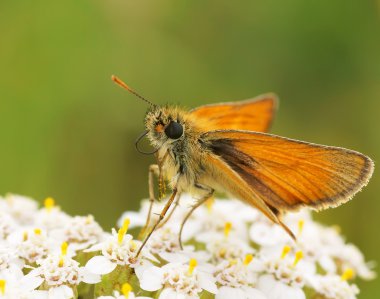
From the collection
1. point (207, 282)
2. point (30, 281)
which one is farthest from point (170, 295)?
point (30, 281)

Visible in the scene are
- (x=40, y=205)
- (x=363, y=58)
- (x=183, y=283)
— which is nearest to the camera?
(x=183, y=283)

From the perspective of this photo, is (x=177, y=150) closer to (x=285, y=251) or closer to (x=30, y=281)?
(x=285, y=251)

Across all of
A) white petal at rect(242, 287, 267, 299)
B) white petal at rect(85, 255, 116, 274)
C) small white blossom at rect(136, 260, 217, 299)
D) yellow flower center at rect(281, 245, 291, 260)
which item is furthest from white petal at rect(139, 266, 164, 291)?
yellow flower center at rect(281, 245, 291, 260)

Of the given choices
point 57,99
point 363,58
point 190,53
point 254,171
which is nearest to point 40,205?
point 57,99

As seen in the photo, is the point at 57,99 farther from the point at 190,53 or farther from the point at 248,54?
the point at 248,54

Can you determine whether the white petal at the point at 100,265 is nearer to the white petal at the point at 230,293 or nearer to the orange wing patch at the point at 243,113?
the white petal at the point at 230,293

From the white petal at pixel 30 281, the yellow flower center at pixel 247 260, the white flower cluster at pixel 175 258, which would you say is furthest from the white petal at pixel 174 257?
the white petal at pixel 30 281

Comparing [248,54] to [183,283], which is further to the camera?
[248,54]
